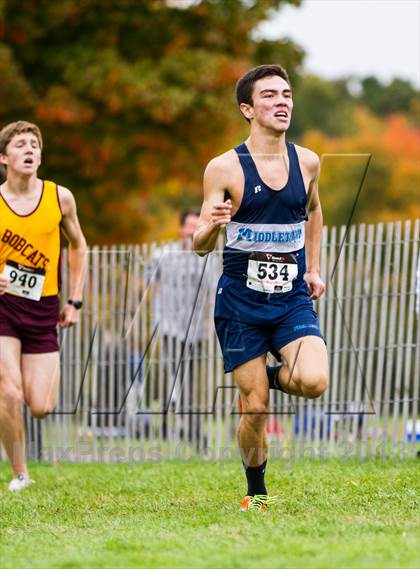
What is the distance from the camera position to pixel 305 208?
6.68 m

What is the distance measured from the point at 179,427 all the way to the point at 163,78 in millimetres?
9490

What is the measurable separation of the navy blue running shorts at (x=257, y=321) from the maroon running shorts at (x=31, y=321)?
190cm

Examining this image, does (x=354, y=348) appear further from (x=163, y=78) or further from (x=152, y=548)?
(x=163, y=78)

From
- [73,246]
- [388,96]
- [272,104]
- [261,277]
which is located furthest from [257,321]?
[388,96]

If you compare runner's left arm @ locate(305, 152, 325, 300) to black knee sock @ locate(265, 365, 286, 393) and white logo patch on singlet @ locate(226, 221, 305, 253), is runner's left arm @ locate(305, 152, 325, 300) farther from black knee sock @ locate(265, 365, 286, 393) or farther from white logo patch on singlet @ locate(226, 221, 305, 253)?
black knee sock @ locate(265, 365, 286, 393)

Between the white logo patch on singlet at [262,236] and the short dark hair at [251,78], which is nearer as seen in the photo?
the white logo patch on singlet at [262,236]

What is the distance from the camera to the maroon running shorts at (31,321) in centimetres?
790

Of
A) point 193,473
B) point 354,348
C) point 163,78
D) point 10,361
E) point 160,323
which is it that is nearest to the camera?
point 10,361

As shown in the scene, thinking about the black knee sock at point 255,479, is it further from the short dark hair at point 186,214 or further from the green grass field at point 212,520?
the short dark hair at point 186,214

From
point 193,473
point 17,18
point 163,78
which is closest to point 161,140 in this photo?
point 163,78

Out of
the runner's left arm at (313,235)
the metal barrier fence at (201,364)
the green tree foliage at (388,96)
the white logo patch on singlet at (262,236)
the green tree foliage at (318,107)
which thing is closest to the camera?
A: the white logo patch on singlet at (262,236)

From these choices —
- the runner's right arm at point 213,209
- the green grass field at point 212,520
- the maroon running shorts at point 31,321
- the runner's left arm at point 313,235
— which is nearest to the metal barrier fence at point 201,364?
the green grass field at point 212,520

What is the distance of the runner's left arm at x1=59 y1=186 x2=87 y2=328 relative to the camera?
8094mm

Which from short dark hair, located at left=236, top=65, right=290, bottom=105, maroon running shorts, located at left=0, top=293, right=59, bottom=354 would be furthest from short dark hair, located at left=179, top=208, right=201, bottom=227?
short dark hair, located at left=236, top=65, right=290, bottom=105
